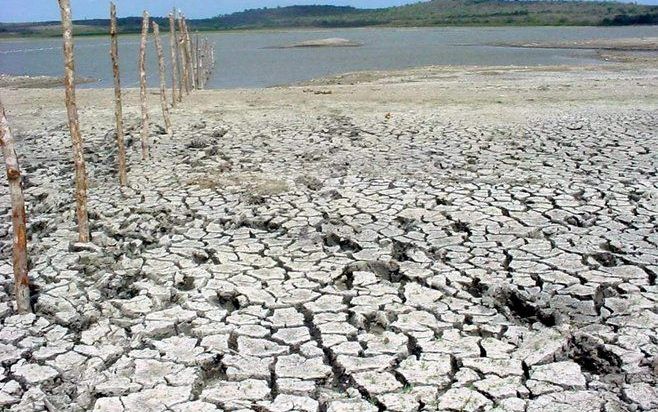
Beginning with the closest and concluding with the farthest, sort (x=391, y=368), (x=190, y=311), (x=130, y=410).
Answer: (x=130, y=410) → (x=391, y=368) → (x=190, y=311)

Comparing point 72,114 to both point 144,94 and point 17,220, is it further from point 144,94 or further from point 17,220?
point 144,94

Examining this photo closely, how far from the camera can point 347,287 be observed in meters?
4.68

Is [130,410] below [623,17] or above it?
below

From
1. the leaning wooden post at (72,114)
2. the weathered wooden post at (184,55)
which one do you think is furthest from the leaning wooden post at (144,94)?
the weathered wooden post at (184,55)

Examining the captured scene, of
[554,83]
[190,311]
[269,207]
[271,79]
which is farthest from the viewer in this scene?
[271,79]

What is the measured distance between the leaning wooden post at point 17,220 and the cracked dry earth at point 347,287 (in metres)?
0.14

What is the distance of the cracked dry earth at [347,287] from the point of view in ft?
11.3

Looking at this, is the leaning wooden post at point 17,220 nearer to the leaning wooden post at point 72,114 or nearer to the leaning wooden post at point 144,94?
the leaning wooden post at point 72,114

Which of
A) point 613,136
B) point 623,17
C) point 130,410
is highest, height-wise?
point 623,17

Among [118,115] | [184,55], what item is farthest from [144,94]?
[184,55]

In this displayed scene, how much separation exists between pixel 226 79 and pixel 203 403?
24.3 metres

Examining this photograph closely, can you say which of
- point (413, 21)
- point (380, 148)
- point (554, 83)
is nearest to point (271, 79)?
point (554, 83)

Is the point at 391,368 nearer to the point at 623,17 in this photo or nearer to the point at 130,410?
the point at 130,410

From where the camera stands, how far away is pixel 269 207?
6.42m
